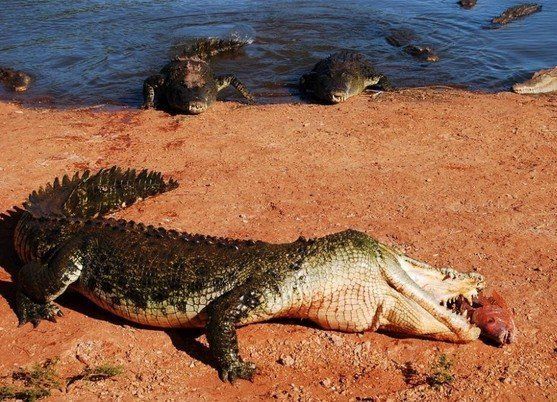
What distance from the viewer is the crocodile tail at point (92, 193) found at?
5.27 metres

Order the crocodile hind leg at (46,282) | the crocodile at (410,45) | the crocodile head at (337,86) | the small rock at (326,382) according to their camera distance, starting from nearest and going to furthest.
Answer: the small rock at (326,382) → the crocodile hind leg at (46,282) → the crocodile head at (337,86) → the crocodile at (410,45)

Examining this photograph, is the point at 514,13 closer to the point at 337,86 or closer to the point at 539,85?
the point at 539,85

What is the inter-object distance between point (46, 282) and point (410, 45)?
10.6 m

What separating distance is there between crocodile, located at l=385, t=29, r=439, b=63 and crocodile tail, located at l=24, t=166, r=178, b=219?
309 inches

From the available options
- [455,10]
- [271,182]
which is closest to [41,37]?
[271,182]

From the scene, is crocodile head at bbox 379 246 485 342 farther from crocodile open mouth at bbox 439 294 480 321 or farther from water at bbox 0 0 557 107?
water at bbox 0 0 557 107

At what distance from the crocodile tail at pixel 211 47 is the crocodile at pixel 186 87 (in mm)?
1440


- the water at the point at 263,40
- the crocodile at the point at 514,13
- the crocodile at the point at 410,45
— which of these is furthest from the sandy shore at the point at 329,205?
the crocodile at the point at 514,13

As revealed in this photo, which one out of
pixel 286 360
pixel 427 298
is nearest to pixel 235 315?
pixel 286 360

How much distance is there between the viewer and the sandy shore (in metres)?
4.07

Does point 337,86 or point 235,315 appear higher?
point 337,86

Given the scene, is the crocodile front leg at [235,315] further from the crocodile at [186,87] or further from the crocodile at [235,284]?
the crocodile at [186,87]

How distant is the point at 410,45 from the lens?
13000 mm

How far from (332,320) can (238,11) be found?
43.7ft
